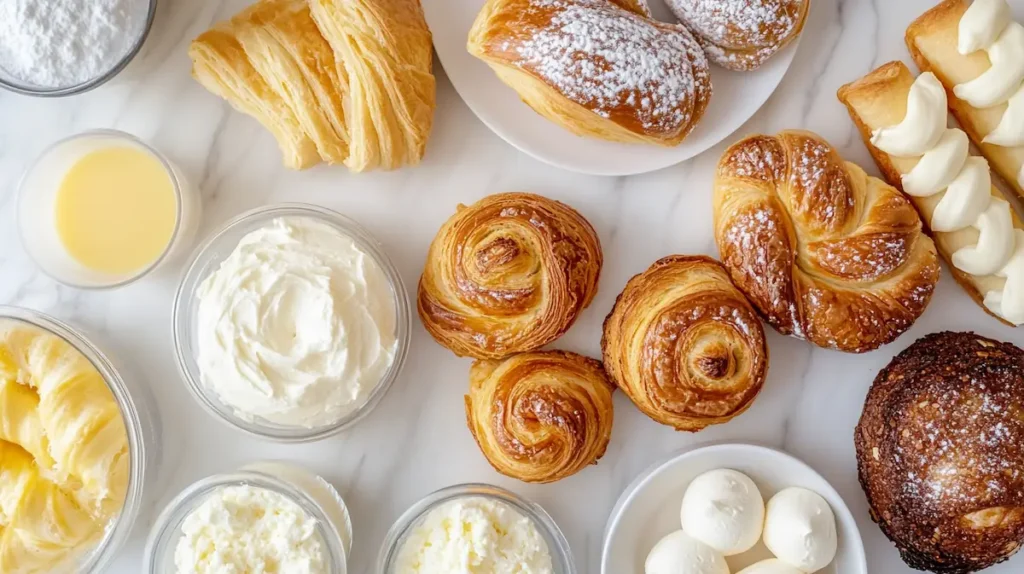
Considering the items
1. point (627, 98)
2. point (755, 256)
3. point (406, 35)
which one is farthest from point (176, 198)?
point (755, 256)

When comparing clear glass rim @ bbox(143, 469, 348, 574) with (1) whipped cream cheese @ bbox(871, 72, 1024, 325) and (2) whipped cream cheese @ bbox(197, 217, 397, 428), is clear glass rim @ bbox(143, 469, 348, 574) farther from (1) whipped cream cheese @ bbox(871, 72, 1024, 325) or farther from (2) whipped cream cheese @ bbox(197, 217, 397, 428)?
(1) whipped cream cheese @ bbox(871, 72, 1024, 325)

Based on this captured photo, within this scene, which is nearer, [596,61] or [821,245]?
[596,61]

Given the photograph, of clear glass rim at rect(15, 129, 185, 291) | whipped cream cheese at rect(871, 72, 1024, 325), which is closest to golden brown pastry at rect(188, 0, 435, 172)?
clear glass rim at rect(15, 129, 185, 291)

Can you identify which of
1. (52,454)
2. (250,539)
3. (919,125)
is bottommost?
(250,539)

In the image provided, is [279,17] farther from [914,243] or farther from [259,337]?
[914,243]

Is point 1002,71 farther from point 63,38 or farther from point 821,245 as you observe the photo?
point 63,38

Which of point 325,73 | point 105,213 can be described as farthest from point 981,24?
point 105,213
